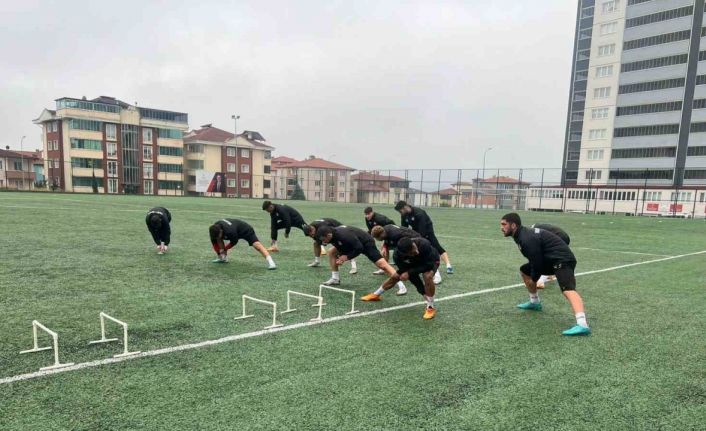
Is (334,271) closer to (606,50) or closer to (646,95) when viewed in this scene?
(646,95)

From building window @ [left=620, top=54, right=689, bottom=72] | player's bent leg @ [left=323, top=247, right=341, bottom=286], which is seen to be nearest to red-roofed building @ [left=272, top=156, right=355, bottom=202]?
building window @ [left=620, top=54, right=689, bottom=72]

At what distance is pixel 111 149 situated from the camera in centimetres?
7231

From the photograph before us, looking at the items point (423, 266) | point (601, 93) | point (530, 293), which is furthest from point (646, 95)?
point (423, 266)

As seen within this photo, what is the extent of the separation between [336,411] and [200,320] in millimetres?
3041

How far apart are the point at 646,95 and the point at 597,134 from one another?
27.7ft

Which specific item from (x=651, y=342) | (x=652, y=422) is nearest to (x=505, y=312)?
(x=651, y=342)

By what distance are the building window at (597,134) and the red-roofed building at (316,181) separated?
41914 mm

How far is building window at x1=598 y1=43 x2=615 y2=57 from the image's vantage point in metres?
69.3

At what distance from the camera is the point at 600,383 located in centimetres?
434

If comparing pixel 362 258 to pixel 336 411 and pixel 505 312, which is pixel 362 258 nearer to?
pixel 505 312

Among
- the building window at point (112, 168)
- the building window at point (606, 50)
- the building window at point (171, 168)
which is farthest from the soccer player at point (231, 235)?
the building window at point (606, 50)

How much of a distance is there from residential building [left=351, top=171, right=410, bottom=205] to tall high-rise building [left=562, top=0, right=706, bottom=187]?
1037 inches

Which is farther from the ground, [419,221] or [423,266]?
[419,221]

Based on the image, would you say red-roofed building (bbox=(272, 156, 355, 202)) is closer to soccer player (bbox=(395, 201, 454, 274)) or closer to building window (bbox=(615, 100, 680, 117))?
building window (bbox=(615, 100, 680, 117))
